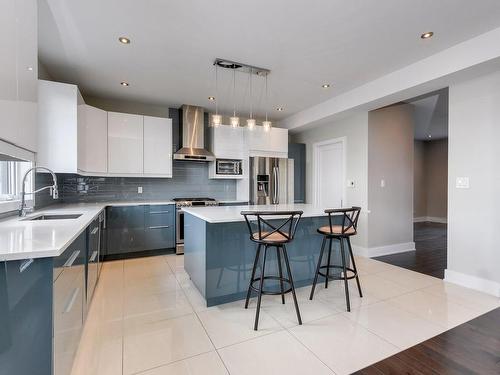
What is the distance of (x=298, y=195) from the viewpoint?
18.2 ft

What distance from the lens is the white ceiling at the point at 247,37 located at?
2.12 m

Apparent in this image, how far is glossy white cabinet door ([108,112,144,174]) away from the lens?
407cm

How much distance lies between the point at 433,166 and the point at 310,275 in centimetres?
753

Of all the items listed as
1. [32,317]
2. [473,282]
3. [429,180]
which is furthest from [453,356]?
[429,180]

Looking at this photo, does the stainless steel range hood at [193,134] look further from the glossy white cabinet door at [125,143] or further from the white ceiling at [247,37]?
the white ceiling at [247,37]

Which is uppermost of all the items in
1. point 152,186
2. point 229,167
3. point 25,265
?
point 229,167

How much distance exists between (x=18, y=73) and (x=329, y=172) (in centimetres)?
466

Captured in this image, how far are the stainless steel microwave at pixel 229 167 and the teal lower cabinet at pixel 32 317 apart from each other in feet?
12.0

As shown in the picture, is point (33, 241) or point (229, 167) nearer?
point (33, 241)

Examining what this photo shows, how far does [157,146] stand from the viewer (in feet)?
14.5

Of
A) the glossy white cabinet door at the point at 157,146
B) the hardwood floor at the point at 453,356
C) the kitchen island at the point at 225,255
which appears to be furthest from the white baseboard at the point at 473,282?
Result: the glossy white cabinet door at the point at 157,146

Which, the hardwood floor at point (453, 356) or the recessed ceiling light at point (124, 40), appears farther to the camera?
the recessed ceiling light at point (124, 40)

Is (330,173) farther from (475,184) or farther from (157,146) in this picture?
(157,146)

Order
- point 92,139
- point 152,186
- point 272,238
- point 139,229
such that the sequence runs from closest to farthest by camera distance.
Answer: point 272,238 < point 92,139 < point 139,229 < point 152,186
